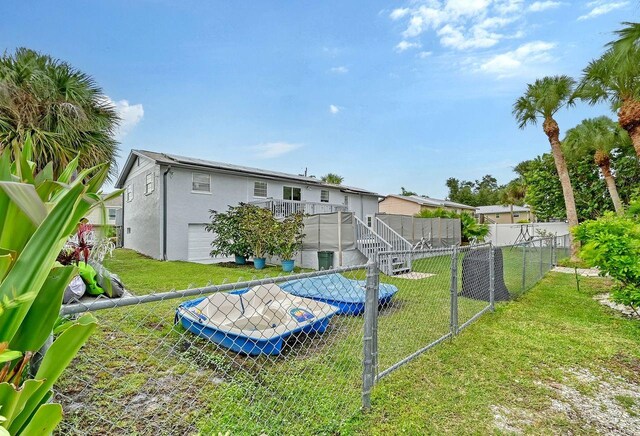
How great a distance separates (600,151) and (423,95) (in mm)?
11094

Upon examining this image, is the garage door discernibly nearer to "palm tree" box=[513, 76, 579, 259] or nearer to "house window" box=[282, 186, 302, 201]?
"house window" box=[282, 186, 302, 201]

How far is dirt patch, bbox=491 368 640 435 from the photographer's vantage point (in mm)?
2680

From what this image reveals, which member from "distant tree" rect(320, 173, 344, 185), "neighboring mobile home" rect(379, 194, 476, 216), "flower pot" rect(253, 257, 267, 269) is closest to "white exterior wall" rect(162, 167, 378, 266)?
"flower pot" rect(253, 257, 267, 269)

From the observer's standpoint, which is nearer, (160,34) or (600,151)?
(160,34)

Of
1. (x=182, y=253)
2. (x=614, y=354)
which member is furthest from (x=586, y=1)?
(x=182, y=253)

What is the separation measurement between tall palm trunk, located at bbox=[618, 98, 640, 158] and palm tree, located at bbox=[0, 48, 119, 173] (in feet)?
53.7

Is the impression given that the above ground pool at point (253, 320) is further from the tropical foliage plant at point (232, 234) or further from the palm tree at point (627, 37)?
the palm tree at point (627, 37)

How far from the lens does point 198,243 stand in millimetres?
14945

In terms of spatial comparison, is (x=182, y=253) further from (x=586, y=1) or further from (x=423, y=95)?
(x=586, y=1)

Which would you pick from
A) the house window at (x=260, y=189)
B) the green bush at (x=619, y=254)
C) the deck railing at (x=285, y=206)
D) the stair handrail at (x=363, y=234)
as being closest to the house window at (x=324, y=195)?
the deck railing at (x=285, y=206)

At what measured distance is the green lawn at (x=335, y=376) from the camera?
2607 millimetres

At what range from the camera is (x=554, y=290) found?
26.7ft

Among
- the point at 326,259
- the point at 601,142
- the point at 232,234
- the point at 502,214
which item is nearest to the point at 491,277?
the point at 326,259

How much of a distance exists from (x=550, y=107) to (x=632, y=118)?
13.0ft
